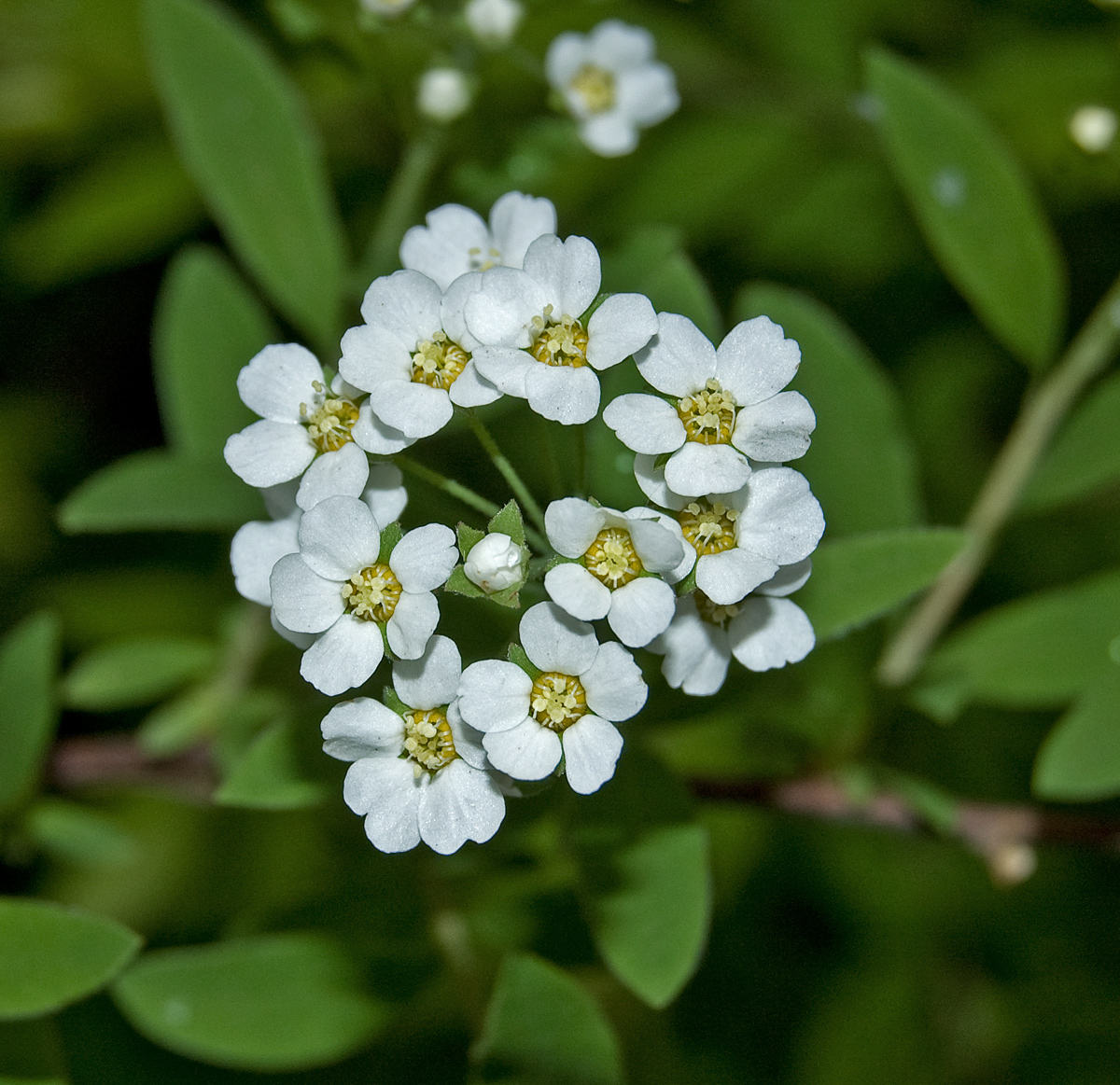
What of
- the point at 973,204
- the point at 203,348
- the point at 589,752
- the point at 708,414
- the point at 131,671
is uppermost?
the point at 708,414

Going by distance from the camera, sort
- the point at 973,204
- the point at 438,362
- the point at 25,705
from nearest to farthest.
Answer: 1. the point at 438,362
2. the point at 25,705
3. the point at 973,204

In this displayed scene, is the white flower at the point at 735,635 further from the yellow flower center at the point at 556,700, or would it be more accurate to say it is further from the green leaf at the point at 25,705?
the green leaf at the point at 25,705

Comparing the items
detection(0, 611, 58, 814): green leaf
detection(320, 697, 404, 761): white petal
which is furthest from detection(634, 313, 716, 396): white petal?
detection(0, 611, 58, 814): green leaf

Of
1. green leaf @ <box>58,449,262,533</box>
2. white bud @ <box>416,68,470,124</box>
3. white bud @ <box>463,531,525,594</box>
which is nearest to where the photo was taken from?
white bud @ <box>463,531,525,594</box>

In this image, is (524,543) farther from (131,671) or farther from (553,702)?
(131,671)

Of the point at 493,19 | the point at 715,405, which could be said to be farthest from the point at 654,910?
the point at 493,19

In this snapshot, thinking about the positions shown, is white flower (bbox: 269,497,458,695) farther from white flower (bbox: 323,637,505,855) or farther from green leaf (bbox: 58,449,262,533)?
green leaf (bbox: 58,449,262,533)

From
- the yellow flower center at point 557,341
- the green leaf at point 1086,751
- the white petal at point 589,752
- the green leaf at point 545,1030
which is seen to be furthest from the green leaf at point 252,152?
the green leaf at point 1086,751
